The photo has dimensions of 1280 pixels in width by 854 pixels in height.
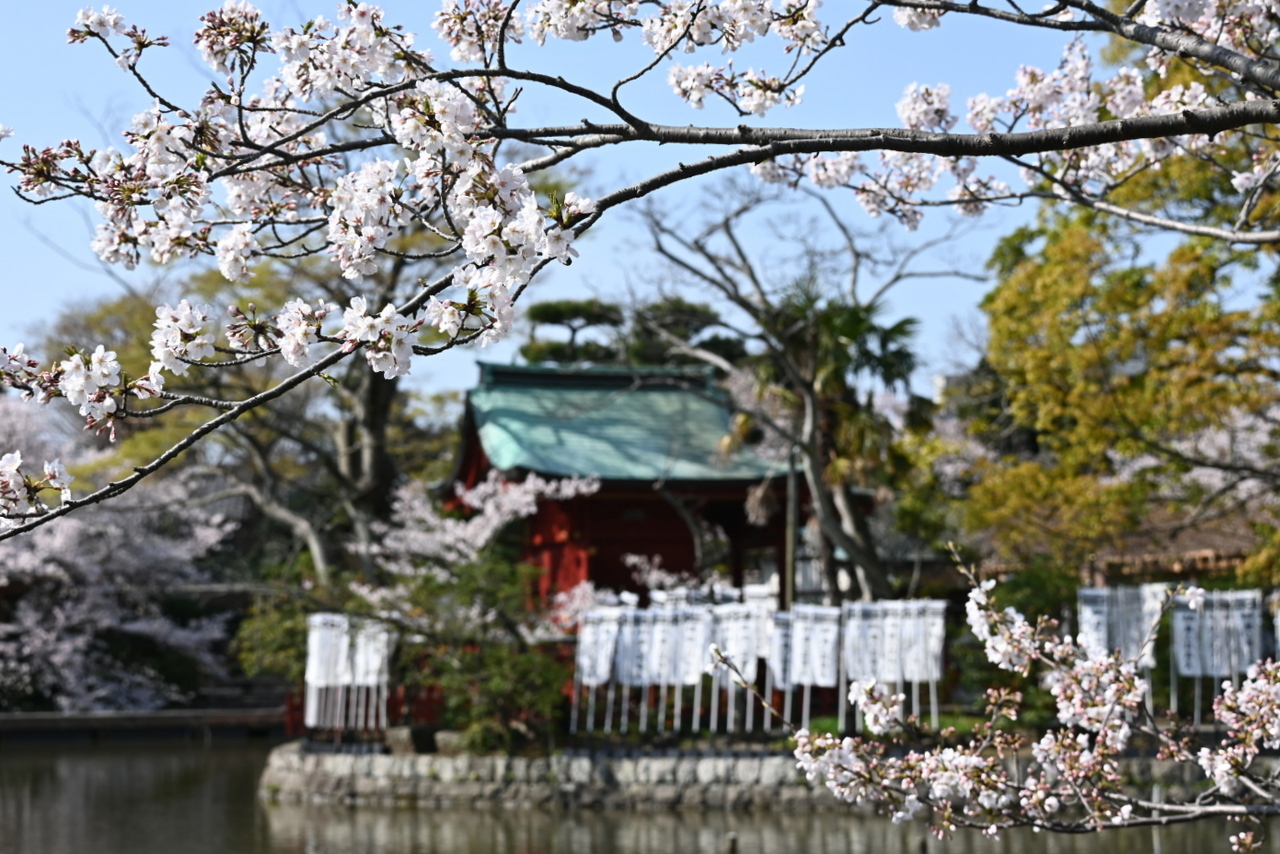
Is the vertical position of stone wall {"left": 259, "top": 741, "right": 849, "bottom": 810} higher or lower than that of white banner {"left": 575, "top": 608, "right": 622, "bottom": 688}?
lower

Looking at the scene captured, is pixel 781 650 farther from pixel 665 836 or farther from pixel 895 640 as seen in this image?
pixel 665 836

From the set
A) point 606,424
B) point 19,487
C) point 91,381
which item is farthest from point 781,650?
point 91,381

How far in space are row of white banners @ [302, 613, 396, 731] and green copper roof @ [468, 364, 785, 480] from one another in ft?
8.43

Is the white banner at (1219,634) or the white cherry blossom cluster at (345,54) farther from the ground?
the white cherry blossom cluster at (345,54)

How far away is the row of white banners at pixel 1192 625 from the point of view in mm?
10828

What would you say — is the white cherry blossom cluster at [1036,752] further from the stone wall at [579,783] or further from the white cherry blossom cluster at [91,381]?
the stone wall at [579,783]

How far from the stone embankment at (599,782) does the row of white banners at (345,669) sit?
84cm

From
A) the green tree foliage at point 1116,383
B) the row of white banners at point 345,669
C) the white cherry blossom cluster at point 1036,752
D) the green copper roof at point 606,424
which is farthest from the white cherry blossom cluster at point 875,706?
the green copper roof at point 606,424

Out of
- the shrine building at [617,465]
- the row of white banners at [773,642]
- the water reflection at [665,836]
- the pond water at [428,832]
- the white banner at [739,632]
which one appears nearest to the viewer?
the water reflection at [665,836]

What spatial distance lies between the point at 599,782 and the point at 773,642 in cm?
191

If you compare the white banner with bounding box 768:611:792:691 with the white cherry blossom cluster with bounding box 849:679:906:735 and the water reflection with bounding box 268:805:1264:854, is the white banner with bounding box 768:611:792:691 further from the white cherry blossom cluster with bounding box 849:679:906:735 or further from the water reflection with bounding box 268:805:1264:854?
the white cherry blossom cluster with bounding box 849:679:906:735

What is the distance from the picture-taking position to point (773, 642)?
1103 cm

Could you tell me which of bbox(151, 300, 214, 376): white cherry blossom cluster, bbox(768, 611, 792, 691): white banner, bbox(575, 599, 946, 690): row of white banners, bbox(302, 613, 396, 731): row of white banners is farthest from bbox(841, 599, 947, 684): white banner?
bbox(151, 300, 214, 376): white cherry blossom cluster

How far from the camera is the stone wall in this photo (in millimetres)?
10688
